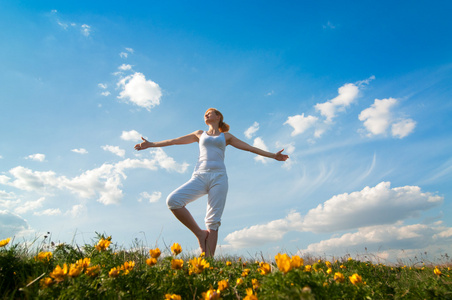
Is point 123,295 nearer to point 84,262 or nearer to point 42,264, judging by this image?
point 84,262

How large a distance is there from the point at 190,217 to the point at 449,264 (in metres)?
8.11

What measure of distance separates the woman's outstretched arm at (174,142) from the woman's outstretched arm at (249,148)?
742mm

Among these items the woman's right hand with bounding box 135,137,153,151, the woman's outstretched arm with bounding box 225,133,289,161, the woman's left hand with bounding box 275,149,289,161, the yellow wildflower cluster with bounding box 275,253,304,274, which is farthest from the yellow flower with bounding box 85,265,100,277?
the woman's left hand with bounding box 275,149,289,161

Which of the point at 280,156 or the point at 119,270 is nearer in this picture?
the point at 119,270

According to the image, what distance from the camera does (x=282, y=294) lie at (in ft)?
5.09

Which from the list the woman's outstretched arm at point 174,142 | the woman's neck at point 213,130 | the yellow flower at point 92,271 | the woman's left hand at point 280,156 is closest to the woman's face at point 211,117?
the woman's neck at point 213,130

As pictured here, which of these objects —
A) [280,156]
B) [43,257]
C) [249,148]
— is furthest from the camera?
[280,156]

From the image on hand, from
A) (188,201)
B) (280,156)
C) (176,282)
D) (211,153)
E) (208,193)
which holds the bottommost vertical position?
(176,282)

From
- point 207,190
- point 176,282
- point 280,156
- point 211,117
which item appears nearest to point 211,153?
point 207,190

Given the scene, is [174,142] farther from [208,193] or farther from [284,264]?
[284,264]

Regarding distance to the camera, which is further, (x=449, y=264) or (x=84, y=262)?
(x=449, y=264)

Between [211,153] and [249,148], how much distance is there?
118 centimetres

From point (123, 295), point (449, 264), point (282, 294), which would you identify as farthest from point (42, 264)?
point (449, 264)

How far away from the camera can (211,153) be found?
5906 millimetres
